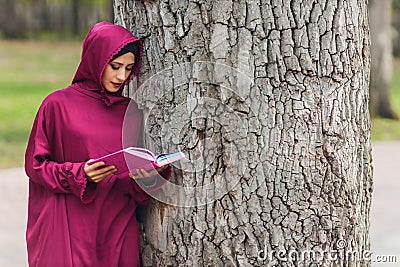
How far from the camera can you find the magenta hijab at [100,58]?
10.1ft

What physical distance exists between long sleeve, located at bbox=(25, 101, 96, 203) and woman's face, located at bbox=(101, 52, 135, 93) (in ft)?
0.84

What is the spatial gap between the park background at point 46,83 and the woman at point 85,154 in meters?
2.90

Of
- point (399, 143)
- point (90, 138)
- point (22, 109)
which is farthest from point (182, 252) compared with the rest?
point (22, 109)

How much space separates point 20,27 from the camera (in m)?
27.7

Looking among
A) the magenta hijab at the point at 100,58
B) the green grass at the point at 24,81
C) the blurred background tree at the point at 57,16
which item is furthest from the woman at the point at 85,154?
the blurred background tree at the point at 57,16

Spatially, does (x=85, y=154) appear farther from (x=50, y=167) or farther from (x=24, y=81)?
(x=24, y=81)

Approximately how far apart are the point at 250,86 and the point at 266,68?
97mm

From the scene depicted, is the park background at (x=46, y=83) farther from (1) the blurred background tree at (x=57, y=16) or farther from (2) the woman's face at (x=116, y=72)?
(2) the woman's face at (x=116, y=72)

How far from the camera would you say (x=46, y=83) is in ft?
60.5

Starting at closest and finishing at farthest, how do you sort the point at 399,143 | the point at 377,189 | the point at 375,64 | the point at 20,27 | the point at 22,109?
1. the point at 377,189
2. the point at 399,143
3. the point at 375,64
4. the point at 22,109
5. the point at 20,27

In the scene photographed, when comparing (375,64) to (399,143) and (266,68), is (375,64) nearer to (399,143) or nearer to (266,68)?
(399,143)

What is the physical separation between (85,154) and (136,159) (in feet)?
0.84

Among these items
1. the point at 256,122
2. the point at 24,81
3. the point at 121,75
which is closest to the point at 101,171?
the point at 121,75

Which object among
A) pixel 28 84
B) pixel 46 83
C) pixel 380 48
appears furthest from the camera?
pixel 46 83
